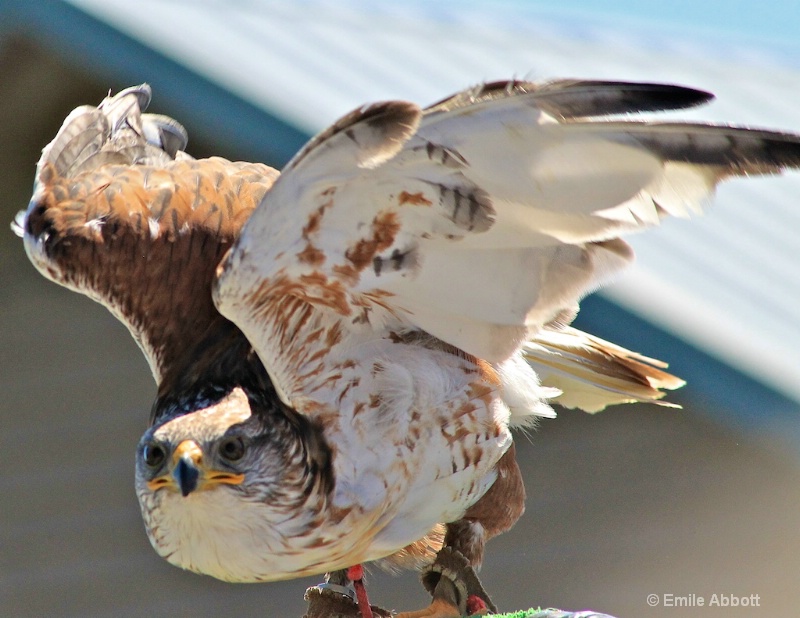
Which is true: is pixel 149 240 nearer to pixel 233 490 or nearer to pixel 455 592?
pixel 233 490

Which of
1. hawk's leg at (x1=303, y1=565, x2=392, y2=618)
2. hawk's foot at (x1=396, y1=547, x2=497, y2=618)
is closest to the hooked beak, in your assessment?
hawk's leg at (x1=303, y1=565, x2=392, y2=618)

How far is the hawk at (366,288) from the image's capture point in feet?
10.1

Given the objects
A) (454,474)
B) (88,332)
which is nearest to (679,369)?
(454,474)

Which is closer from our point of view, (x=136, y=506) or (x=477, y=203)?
(x=477, y=203)

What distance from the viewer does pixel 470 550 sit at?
4309 mm

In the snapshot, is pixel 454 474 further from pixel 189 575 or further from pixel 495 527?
pixel 189 575

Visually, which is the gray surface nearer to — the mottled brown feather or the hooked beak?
the mottled brown feather

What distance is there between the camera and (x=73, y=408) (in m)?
7.86

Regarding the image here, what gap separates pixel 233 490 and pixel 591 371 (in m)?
1.82

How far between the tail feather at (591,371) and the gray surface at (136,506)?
1796mm

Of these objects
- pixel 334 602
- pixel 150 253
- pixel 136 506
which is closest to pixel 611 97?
pixel 150 253

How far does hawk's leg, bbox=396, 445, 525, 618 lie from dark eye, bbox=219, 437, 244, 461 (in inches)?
40.6

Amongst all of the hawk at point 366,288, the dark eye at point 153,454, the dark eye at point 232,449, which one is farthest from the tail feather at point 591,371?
the dark eye at point 153,454

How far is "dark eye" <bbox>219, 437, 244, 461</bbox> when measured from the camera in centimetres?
343
